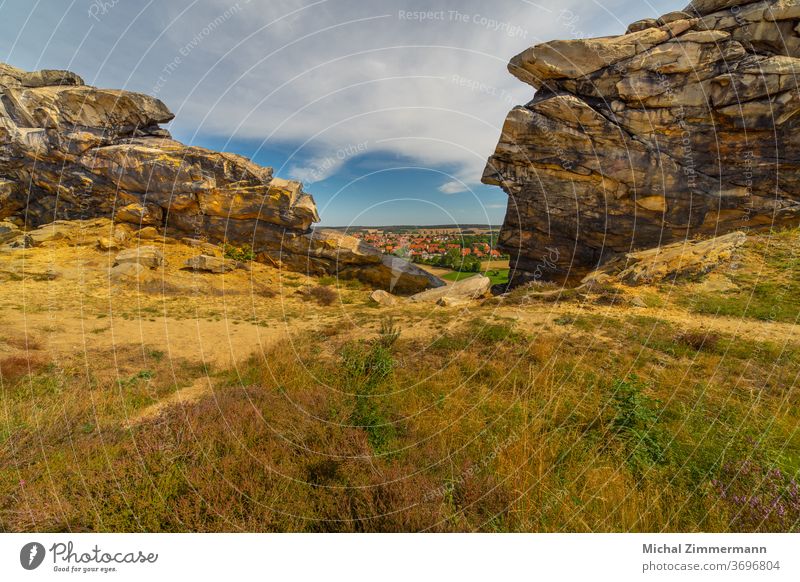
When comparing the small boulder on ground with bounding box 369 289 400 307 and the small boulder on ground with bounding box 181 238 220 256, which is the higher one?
the small boulder on ground with bounding box 181 238 220 256

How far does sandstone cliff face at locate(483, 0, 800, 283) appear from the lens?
2020 centimetres

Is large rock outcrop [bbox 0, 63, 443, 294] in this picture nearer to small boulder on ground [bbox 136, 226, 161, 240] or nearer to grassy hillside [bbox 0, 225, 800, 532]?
small boulder on ground [bbox 136, 226, 161, 240]

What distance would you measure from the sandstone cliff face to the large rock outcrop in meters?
14.8

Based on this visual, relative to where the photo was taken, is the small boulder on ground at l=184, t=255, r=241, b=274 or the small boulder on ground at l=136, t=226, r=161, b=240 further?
the small boulder on ground at l=136, t=226, r=161, b=240

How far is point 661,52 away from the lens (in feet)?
68.3

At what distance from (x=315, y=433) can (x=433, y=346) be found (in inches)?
231

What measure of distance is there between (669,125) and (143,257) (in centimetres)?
3961

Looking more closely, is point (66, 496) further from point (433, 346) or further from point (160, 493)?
point (433, 346)

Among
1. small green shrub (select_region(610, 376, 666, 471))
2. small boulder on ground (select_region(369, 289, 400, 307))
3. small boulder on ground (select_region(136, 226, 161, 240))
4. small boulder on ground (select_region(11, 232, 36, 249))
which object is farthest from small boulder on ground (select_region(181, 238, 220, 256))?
small green shrub (select_region(610, 376, 666, 471))

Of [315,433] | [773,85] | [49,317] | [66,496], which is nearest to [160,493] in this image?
[66,496]

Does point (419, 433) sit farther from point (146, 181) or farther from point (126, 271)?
point (146, 181)

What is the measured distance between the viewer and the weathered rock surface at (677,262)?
656 inches

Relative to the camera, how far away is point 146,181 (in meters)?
28.2

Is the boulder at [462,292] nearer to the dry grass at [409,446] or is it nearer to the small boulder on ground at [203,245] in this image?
the dry grass at [409,446]
